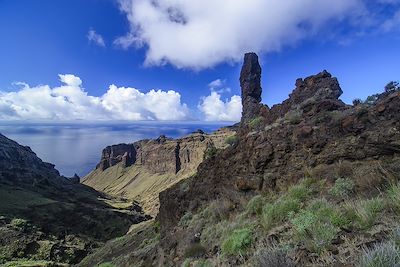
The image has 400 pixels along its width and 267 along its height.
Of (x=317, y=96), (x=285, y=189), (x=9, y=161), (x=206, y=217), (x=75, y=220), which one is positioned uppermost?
(x=317, y=96)

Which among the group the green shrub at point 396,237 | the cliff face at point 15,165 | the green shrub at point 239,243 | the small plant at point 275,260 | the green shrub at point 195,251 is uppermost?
the green shrub at point 396,237

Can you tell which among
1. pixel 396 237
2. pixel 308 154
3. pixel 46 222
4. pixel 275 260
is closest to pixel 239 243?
pixel 275 260

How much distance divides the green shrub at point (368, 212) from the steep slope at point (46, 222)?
58388 millimetres

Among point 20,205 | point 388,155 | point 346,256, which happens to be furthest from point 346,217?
point 20,205

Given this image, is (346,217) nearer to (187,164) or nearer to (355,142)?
(355,142)

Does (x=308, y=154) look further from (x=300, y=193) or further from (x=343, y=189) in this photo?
(x=343, y=189)

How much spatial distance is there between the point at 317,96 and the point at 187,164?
18208cm

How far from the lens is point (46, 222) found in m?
80.8

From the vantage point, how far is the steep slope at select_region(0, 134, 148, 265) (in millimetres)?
58031

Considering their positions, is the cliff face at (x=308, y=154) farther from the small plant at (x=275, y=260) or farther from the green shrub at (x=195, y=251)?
the small plant at (x=275, y=260)

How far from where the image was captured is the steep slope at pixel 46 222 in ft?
190

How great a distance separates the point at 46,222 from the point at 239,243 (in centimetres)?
8486

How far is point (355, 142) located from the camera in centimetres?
1133

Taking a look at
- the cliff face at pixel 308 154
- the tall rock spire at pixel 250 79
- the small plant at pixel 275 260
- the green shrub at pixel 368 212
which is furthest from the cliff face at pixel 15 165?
the green shrub at pixel 368 212
